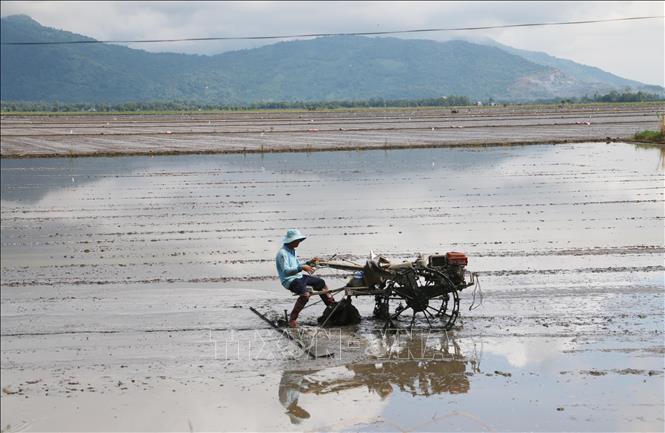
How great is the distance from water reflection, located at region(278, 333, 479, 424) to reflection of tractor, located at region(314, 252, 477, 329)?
681 millimetres

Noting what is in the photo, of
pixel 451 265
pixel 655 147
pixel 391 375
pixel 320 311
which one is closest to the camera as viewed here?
pixel 391 375

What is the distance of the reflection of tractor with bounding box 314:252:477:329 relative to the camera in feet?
31.3

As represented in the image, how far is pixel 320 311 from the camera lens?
1076 centimetres

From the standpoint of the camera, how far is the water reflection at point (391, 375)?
309 inches

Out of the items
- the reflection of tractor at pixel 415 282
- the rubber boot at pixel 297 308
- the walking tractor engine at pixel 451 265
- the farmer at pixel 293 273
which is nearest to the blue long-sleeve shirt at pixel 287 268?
the farmer at pixel 293 273

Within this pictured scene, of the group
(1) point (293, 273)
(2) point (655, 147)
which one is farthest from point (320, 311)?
(2) point (655, 147)

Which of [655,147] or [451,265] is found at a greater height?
[655,147]

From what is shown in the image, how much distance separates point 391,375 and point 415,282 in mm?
1703

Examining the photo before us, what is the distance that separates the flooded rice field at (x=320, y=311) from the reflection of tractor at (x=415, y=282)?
0.95 ft

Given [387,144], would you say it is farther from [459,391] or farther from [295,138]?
[459,391]

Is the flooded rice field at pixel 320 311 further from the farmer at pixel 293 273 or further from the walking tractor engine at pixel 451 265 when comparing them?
the walking tractor engine at pixel 451 265

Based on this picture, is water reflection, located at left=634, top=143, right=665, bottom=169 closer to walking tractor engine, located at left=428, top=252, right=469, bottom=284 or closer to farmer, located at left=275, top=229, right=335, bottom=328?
walking tractor engine, located at left=428, top=252, right=469, bottom=284

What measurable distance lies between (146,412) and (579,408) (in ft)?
13.1

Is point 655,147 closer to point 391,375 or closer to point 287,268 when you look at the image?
point 287,268
